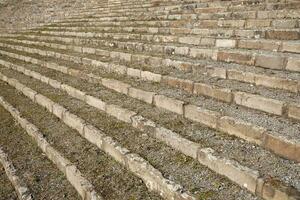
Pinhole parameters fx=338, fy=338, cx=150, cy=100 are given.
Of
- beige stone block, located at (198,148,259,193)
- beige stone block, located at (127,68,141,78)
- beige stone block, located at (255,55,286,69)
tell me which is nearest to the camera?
beige stone block, located at (198,148,259,193)

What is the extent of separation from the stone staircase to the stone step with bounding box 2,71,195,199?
1 centimetres

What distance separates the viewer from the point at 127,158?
379 cm

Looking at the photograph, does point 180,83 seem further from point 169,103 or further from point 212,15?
point 212,15

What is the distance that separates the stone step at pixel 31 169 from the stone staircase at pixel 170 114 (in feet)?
0.06

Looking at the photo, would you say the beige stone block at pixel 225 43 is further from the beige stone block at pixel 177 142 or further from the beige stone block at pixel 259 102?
the beige stone block at pixel 177 142

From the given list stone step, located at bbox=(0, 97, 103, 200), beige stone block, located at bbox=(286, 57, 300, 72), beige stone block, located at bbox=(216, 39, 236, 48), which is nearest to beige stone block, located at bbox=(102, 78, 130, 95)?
stone step, located at bbox=(0, 97, 103, 200)

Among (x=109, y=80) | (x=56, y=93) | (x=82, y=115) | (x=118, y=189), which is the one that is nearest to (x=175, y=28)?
(x=109, y=80)

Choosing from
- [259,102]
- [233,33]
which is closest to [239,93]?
[259,102]

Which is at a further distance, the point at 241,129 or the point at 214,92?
the point at 214,92

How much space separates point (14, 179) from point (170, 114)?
2151 millimetres

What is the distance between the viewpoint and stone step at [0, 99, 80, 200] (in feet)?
12.5

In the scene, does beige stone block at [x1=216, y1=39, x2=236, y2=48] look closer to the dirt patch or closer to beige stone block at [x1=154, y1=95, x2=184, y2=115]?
beige stone block at [x1=154, y1=95, x2=184, y2=115]

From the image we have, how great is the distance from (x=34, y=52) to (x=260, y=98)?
8.54 metres

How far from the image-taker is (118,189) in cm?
346
